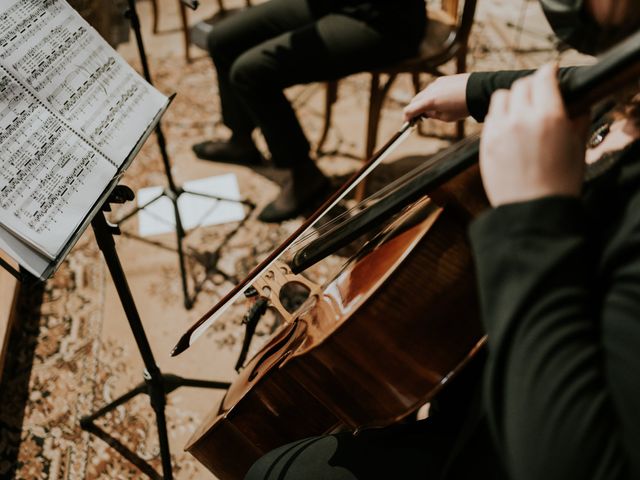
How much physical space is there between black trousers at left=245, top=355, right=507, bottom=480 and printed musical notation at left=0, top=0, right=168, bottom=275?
0.45 meters

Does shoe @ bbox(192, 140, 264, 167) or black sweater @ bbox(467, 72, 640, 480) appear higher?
shoe @ bbox(192, 140, 264, 167)

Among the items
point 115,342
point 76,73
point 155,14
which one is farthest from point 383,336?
point 155,14

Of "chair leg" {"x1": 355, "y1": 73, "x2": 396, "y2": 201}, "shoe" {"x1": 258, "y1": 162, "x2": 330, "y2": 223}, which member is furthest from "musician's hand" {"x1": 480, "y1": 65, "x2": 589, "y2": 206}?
"shoe" {"x1": 258, "y1": 162, "x2": 330, "y2": 223}

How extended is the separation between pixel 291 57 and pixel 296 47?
0.03 metres

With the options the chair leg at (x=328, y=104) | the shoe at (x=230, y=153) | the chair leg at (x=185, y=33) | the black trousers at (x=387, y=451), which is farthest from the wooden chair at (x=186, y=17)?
the black trousers at (x=387, y=451)

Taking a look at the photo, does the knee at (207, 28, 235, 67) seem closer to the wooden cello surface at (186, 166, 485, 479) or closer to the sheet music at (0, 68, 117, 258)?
the sheet music at (0, 68, 117, 258)

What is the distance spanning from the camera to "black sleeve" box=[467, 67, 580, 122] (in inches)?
34.3

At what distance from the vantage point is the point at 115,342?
1561 mm

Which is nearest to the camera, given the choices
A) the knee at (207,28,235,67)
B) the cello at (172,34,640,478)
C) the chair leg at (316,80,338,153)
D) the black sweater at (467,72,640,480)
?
the black sweater at (467,72,640,480)

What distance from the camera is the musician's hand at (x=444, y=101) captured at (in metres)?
0.92

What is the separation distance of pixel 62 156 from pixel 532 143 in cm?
67

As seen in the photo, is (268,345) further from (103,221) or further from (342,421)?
(103,221)

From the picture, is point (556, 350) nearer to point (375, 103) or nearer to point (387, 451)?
point (387, 451)

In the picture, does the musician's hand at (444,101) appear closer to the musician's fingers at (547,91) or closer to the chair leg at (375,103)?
the musician's fingers at (547,91)
